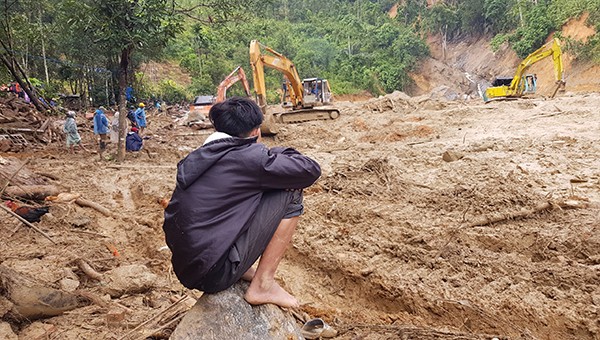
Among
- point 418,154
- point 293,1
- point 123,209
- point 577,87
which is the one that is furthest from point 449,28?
point 123,209

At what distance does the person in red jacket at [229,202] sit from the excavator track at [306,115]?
1231 cm

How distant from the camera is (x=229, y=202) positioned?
1977 millimetres

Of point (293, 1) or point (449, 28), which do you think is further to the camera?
point (293, 1)

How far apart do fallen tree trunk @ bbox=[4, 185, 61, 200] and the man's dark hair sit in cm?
423

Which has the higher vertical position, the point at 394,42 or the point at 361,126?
the point at 394,42

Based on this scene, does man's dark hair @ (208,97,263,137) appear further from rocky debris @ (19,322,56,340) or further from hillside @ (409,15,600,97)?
hillside @ (409,15,600,97)

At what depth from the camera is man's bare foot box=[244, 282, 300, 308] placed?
85.0 inches

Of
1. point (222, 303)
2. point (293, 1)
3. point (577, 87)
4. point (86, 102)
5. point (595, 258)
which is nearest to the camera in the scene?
point (222, 303)

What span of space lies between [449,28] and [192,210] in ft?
149

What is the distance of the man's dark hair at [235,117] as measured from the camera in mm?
2131

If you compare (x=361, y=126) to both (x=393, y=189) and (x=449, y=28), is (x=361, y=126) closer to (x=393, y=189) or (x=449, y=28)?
(x=393, y=189)

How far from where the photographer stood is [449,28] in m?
41.7

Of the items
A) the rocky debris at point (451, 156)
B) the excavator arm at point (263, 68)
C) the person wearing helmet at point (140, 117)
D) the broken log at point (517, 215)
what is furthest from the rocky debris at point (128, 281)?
the excavator arm at point (263, 68)

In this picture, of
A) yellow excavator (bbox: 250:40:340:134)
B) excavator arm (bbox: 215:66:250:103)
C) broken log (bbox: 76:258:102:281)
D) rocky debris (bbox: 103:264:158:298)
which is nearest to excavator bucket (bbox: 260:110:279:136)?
yellow excavator (bbox: 250:40:340:134)
